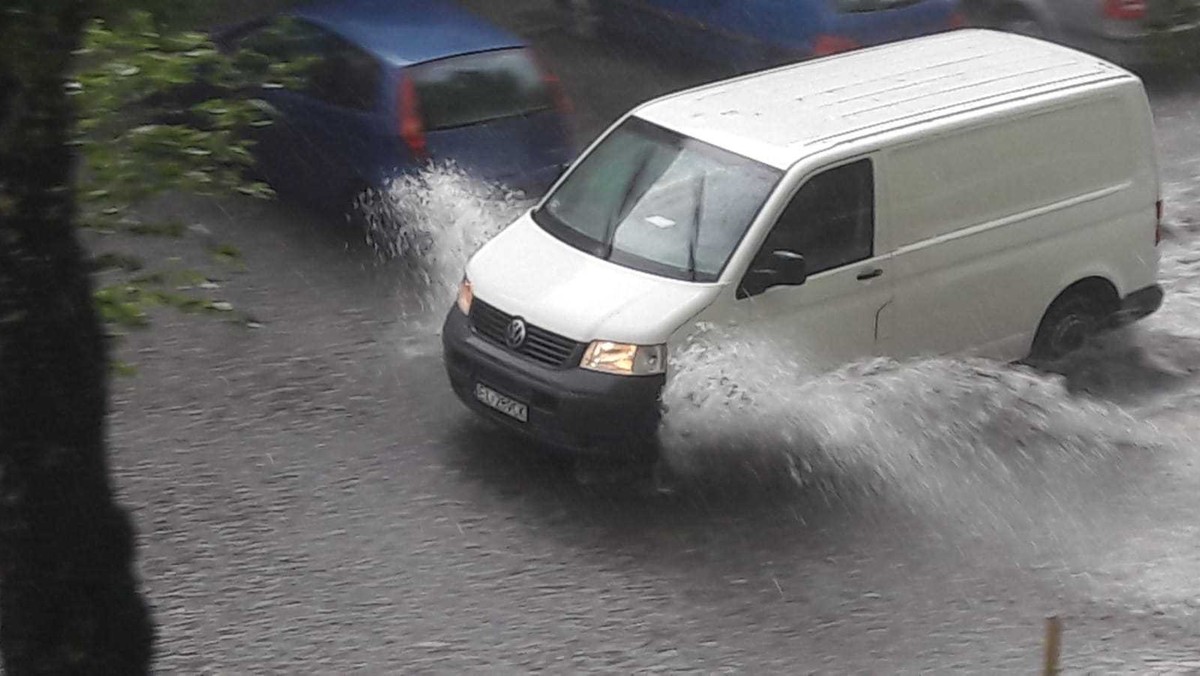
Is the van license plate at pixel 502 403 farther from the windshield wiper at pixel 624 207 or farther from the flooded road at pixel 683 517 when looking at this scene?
the windshield wiper at pixel 624 207

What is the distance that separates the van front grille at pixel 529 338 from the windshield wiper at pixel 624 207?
0.64m

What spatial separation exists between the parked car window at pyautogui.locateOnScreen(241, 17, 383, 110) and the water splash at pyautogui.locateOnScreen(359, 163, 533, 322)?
26.3 inches

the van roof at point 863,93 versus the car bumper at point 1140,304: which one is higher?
the van roof at point 863,93

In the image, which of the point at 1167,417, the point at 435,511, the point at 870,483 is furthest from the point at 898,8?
the point at 435,511

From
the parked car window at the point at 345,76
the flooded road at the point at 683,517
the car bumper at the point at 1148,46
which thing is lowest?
the flooded road at the point at 683,517

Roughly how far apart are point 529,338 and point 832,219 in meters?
1.76

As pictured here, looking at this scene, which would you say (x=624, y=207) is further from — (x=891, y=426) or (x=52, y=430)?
(x=52, y=430)

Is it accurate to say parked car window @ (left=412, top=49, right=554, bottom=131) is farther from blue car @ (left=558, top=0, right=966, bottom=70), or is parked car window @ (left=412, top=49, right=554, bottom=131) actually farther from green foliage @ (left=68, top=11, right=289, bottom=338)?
green foliage @ (left=68, top=11, right=289, bottom=338)

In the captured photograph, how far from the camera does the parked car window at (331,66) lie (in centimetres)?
1291

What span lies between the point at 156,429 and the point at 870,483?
4.04m

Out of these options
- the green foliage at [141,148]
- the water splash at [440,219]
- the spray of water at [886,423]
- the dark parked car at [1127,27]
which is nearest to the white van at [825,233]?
the spray of water at [886,423]

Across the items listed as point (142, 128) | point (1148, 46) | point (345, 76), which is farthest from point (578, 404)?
point (1148, 46)

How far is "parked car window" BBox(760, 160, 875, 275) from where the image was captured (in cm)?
988

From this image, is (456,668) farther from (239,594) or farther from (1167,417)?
(1167,417)
